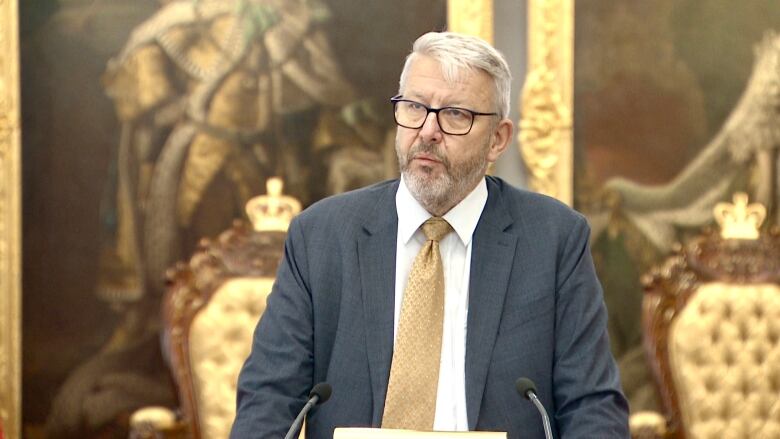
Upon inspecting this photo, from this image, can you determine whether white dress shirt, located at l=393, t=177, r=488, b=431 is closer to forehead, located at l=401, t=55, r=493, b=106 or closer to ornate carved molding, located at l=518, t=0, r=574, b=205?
forehead, located at l=401, t=55, r=493, b=106

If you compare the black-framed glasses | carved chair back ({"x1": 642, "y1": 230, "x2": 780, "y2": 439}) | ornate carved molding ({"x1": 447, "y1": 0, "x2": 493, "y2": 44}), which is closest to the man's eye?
→ the black-framed glasses

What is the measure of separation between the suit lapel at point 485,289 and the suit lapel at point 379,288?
0.20 meters

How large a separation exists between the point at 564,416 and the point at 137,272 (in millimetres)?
2941

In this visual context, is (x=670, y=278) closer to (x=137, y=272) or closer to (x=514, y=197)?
(x=514, y=197)

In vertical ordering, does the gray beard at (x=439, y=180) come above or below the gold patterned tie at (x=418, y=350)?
above

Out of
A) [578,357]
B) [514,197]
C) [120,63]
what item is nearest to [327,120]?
[120,63]

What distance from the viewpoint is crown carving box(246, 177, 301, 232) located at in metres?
4.82

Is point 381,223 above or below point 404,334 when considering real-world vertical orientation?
above

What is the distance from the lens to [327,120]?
5418mm

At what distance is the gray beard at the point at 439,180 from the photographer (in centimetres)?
300

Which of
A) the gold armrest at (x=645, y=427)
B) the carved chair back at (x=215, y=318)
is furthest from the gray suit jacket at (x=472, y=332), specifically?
the gold armrest at (x=645, y=427)

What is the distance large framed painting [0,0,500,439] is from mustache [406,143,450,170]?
2.42m

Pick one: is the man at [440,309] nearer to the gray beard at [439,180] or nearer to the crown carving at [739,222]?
the gray beard at [439,180]

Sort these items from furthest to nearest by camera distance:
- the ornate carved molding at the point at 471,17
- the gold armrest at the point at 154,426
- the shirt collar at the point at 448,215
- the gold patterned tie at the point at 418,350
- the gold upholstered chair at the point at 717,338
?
the ornate carved molding at the point at 471,17, the gold upholstered chair at the point at 717,338, the gold armrest at the point at 154,426, the shirt collar at the point at 448,215, the gold patterned tie at the point at 418,350
